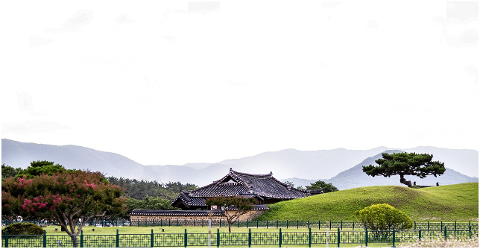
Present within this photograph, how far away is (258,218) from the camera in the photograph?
48.9 metres

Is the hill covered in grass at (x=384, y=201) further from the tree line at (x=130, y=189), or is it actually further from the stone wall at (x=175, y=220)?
the tree line at (x=130, y=189)

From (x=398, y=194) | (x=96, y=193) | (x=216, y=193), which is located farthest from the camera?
(x=216, y=193)

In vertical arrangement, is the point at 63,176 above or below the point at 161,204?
above

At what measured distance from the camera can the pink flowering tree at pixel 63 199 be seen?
23.9m

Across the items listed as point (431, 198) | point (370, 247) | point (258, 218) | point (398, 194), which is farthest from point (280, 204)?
point (370, 247)

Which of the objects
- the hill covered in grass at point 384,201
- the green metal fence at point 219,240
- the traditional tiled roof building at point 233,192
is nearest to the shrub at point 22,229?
the green metal fence at point 219,240

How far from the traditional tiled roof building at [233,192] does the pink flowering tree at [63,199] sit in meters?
27.3

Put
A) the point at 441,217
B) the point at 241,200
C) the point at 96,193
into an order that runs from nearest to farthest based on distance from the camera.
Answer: the point at 96,193
the point at 241,200
the point at 441,217

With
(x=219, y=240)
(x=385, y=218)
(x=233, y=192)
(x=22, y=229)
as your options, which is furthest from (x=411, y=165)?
(x=22, y=229)

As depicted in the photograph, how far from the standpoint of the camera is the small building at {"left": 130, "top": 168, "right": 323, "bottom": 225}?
1742 inches

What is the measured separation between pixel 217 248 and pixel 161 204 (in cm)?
3496

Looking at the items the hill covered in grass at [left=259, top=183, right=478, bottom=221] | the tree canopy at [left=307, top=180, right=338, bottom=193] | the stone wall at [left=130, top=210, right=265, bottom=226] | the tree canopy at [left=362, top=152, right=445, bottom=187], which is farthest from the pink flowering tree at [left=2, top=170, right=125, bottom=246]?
the tree canopy at [left=307, top=180, right=338, bottom=193]

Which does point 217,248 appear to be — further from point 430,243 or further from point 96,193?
point 430,243

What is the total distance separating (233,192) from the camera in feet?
181
